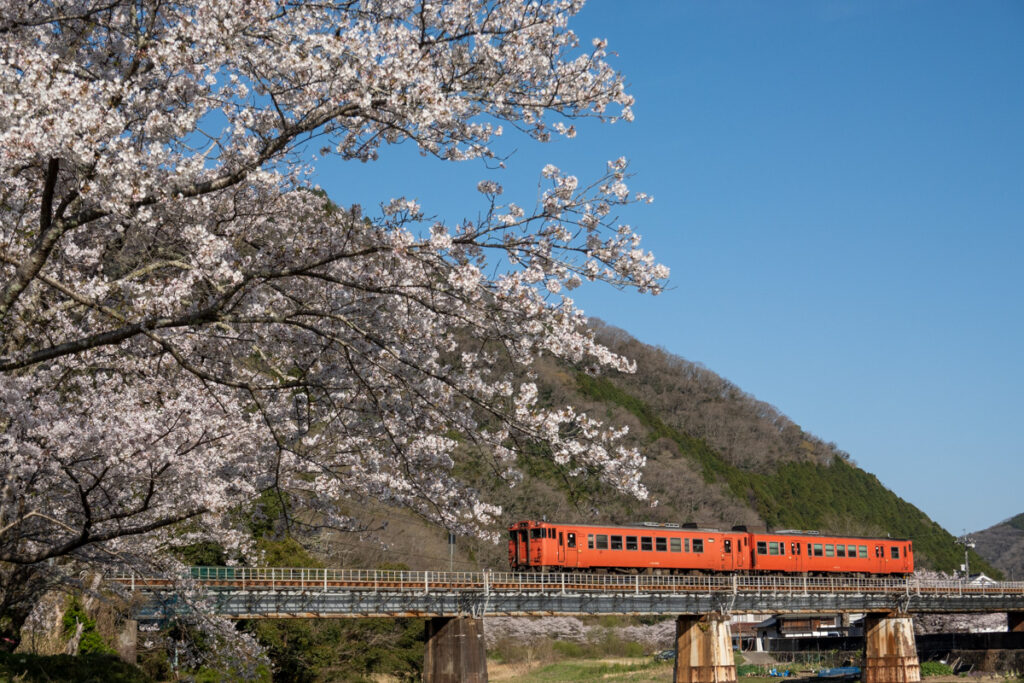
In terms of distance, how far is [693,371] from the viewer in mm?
114188

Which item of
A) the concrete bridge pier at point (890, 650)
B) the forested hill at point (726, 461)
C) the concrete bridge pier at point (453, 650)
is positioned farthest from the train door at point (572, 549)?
the forested hill at point (726, 461)

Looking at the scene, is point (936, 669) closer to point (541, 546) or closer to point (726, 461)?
point (541, 546)

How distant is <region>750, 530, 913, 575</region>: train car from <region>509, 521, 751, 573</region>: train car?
1.22 metres

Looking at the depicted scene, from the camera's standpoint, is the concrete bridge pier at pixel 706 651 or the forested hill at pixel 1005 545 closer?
the concrete bridge pier at pixel 706 651

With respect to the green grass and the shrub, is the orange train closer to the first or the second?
the shrub

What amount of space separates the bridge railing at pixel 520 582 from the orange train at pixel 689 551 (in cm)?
66

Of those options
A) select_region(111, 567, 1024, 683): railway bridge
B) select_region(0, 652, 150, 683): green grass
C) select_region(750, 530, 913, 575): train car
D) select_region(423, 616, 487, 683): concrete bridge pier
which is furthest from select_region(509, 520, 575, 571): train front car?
select_region(0, 652, 150, 683): green grass

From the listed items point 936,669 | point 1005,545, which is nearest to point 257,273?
point 936,669

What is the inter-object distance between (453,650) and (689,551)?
36.8ft

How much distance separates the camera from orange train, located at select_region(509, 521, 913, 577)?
116 feet

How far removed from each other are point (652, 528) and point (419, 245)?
3097 centimetres

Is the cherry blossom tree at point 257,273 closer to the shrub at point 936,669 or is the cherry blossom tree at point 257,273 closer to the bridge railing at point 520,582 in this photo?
the bridge railing at point 520,582

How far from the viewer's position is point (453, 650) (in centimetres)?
3241

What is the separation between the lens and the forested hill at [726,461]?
7953cm
